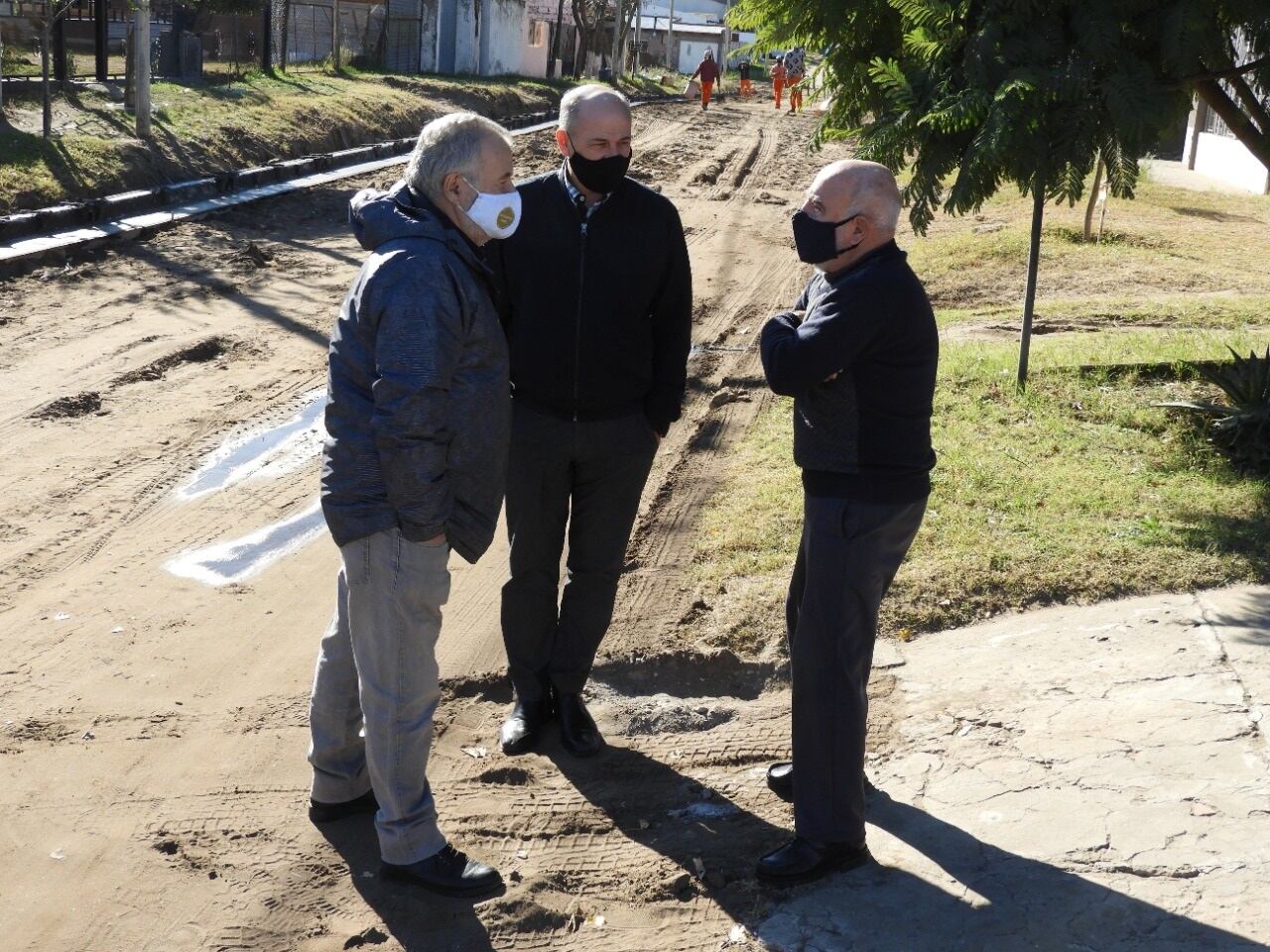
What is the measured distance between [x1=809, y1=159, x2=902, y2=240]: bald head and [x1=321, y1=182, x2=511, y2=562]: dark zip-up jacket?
0.95 m

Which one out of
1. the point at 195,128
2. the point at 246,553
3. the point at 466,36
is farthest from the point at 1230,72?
the point at 466,36

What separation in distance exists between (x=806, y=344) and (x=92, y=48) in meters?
26.4

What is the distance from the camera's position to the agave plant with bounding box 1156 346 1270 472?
7.43 meters

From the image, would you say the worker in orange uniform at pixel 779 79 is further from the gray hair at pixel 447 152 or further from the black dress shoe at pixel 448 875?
the black dress shoe at pixel 448 875

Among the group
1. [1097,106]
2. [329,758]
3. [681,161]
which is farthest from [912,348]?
[681,161]

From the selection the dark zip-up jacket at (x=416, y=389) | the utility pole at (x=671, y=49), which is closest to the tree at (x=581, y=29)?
the utility pole at (x=671, y=49)

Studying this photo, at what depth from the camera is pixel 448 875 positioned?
3.82 m

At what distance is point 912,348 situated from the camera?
366 centimetres

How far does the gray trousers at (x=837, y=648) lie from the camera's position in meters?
3.70

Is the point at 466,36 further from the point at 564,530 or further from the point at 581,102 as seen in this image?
the point at 564,530

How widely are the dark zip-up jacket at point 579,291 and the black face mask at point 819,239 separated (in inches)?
31.1

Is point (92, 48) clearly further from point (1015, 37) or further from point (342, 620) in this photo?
point (342, 620)

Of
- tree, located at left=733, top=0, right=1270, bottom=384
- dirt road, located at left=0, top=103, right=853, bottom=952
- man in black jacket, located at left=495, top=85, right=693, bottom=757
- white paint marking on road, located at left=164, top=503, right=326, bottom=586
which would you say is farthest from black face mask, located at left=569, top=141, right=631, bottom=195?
tree, located at left=733, top=0, right=1270, bottom=384

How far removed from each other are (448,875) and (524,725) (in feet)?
3.12
